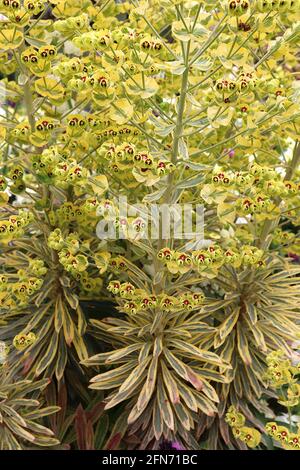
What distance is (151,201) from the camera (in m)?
1.54

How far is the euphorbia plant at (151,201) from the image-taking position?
139 cm

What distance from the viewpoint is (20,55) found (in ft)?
5.26

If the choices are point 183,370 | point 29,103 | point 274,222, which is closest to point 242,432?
point 183,370

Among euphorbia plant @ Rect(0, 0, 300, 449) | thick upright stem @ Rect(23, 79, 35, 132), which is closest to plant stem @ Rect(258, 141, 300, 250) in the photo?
euphorbia plant @ Rect(0, 0, 300, 449)

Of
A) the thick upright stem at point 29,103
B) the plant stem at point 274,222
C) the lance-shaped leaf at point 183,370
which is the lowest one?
the lance-shaped leaf at point 183,370

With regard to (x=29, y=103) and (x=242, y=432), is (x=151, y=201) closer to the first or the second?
(x=29, y=103)

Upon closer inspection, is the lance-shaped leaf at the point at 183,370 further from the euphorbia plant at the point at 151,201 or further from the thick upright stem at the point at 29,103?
the thick upright stem at the point at 29,103

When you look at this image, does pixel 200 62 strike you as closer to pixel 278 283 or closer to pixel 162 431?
pixel 278 283

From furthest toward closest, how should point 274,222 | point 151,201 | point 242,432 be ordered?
point 274,222
point 242,432
point 151,201

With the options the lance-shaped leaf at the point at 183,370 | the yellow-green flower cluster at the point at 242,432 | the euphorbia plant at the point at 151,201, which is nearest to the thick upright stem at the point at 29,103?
the euphorbia plant at the point at 151,201

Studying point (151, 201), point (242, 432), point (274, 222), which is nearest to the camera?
point (151, 201)

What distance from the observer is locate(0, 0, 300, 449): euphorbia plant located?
1.39 m

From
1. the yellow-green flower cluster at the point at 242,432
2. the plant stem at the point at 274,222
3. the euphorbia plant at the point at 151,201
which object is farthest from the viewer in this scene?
the plant stem at the point at 274,222

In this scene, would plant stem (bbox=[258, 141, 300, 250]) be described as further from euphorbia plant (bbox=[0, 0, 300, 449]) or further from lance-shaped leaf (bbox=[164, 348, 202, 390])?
lance-shaped leaf (bbox=[164, 348, 202, 390])
